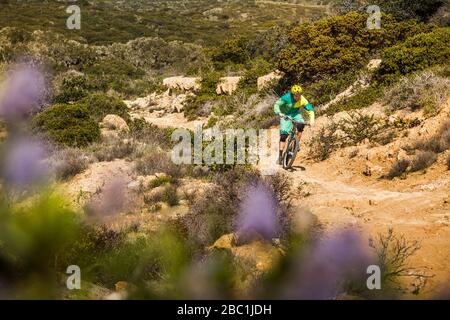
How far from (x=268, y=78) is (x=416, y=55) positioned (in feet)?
26.4

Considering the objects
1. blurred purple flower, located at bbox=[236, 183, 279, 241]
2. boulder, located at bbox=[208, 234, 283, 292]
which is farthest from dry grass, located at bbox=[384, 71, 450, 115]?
boulder, located at bbox=[208, 234, 283, 292]

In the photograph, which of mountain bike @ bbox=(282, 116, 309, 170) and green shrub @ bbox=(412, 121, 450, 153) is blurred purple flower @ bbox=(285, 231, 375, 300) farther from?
green shrub @ bbox=(412, 121, 450, 153)

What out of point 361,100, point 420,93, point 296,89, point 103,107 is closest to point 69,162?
point 296,89

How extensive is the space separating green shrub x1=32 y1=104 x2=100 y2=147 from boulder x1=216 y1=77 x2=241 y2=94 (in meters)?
9.11

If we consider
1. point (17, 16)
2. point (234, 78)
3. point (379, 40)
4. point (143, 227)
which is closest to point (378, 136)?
point (143, 227)

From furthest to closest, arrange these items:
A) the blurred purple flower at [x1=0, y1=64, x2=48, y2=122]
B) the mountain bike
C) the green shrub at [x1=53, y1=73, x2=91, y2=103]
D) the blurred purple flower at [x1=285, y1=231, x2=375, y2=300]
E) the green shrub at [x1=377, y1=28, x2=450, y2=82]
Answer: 1. the green shrub at [x1=53, y1=73, x2=91, y2=103]
2. the green shrub at [x1=377, y1=28, x2=450, y2=82]
3. the mountain bike
4. the blurred purple flower at [x1=0, y1=64, x2=48, y2=122]
5. the blurred purple flower at [x1=285, y1=231, x2=375, y2=300]

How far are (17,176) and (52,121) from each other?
12371 mm

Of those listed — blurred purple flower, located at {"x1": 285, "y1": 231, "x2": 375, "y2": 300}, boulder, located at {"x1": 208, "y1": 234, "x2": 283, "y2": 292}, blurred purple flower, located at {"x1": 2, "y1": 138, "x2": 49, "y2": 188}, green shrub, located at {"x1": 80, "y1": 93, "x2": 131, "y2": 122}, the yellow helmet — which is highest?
blurred purple flower, located at {"x1": 2, "y1": 138, "x2": 49, "y2": 188}

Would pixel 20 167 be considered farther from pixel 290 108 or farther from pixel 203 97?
pixel 203 97

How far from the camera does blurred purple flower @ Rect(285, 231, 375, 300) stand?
1.49m

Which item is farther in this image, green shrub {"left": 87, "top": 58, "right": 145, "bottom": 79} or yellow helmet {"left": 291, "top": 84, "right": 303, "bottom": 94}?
green shrub {"left": 87, "top": 58, "right": 145, "bottom": 79}
